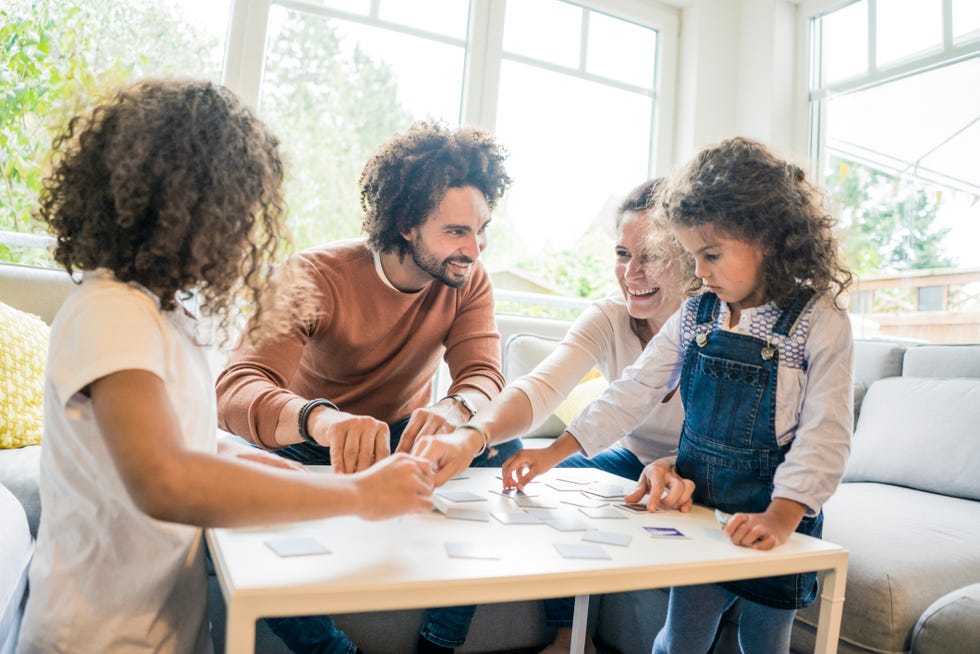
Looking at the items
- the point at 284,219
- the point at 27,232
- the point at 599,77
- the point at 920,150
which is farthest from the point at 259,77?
the point at 920,150

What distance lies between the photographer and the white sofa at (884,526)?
4.34 ft

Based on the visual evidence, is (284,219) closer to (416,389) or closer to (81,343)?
(81,343)

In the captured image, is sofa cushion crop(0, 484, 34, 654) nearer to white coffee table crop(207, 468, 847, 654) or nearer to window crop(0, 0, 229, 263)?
white coffee table crop(207, 468, 847, 654)

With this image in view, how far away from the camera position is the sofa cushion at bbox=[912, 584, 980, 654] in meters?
1.23

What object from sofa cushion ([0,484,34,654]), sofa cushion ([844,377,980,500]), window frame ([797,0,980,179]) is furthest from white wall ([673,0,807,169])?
sofa cushion ([0,484,34,654])

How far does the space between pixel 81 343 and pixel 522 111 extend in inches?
130

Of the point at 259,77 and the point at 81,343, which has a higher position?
the point at 259,77

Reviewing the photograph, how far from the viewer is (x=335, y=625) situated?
145 centimetres

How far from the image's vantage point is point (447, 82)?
142 inches

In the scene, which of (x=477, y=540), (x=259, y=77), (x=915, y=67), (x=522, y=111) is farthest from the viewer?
(x=522, y=111)

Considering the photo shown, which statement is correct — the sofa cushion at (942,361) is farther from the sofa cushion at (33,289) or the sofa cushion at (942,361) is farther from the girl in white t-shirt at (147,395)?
the sofa cushion at (33,289)

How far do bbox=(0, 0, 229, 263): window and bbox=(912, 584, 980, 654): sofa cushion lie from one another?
273 cm

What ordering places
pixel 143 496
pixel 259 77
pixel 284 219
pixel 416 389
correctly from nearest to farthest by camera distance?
pixel 143 496 < pixel 284 219 < pixel 416 389 < pixel 259 77

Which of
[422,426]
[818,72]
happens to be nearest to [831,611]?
[422,426]
